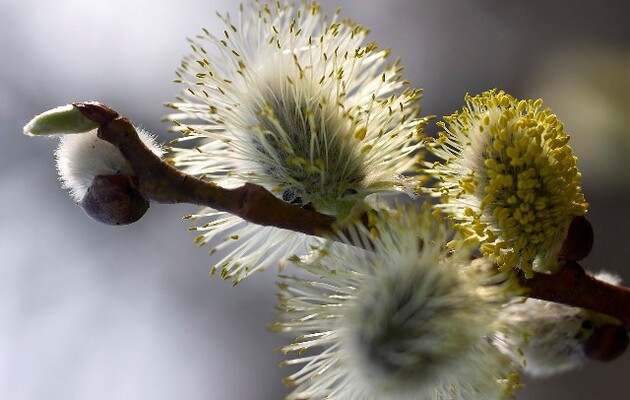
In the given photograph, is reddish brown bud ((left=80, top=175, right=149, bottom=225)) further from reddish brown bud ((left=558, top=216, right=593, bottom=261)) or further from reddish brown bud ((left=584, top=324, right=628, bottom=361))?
reddish brown bud ((left=584, top=324, right=628, bottom=361))

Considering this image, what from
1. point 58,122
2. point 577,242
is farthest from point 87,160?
point 577,242

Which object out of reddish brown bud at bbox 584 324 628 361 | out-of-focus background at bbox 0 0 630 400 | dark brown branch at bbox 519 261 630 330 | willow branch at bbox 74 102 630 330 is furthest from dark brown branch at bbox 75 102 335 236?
out-of-focus background at bbox 0 0 630 400

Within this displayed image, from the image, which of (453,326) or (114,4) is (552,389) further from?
(114,4)

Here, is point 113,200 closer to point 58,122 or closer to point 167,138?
point 58,122

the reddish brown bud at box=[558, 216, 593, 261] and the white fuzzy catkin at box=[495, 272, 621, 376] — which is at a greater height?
the reddish brown bud at box=[558, 216, 593, 261]

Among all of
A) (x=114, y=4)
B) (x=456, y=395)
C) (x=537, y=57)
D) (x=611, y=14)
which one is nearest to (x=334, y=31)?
(x=456, y=395)

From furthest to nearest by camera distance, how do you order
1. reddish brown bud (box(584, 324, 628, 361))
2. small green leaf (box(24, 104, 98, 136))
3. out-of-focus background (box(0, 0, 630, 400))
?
out-of-focus background (box(0, 0, 630, 400)) → reddish brown bud (box(584, 324, 628, 361)) → small green leaf (box(24, 104, 98, 136))
